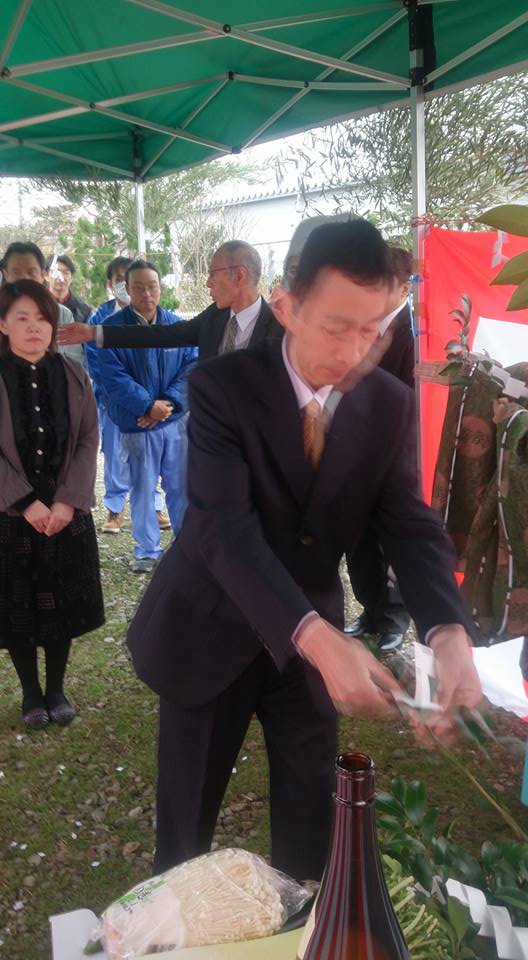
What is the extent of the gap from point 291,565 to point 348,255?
1.79ft

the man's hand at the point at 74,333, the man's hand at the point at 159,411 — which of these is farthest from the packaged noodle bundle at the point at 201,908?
the man's hand at the point at 159,411

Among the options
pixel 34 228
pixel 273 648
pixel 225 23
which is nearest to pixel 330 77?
pixel 225 23

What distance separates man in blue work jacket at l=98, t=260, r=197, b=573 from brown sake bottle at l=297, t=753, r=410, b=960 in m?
3.92

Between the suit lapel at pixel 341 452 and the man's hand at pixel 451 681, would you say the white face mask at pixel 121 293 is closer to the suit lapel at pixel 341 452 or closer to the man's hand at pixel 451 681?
the suit lapel at pixel 341 452

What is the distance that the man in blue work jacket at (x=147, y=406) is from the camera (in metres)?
4.66

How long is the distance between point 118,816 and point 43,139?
174 inches

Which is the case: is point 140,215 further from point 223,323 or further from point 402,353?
point 402,353

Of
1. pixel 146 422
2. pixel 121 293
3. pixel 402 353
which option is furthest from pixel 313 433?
pixel 121 293

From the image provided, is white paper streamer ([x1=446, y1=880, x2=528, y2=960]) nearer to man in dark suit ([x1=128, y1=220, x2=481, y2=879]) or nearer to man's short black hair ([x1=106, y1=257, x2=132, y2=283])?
man in dark suit ([x1=128, y1=220, x2=481, y2=879])

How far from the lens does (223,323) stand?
3914mm

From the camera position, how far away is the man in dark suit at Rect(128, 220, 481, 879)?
102 centimetres

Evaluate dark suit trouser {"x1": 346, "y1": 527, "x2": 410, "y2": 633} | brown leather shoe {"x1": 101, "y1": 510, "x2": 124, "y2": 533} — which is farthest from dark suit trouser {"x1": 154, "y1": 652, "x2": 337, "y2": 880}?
brown leather shoe {"x1": 101, "y1": 510, "x2": 124, "y2": 533}

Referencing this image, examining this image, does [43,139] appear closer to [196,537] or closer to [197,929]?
[196,537]

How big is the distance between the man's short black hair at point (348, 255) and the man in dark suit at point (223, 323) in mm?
1912
